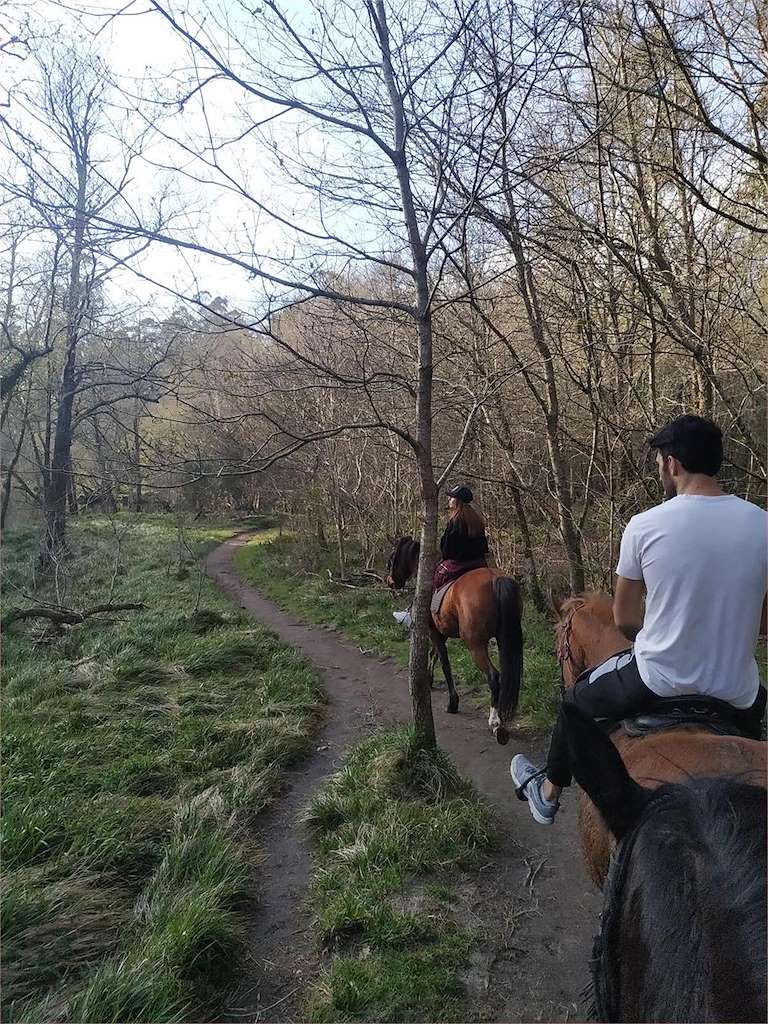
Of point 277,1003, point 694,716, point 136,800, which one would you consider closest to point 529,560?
point 136,800

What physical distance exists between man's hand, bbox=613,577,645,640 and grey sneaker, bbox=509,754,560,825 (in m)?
→ 0.77

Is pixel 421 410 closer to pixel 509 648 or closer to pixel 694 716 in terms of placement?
pixel 509 648

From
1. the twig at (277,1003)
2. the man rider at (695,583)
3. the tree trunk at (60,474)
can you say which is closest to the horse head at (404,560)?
the tree trunk at (60,474)

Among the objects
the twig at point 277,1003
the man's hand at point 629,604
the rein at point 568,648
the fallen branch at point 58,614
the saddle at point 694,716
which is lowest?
the twig at point 277,1003

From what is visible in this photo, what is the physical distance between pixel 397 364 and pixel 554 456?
3.17 m

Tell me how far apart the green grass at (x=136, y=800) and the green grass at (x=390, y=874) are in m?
0.54

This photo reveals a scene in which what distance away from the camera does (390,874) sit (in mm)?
3270

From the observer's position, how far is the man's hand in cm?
240

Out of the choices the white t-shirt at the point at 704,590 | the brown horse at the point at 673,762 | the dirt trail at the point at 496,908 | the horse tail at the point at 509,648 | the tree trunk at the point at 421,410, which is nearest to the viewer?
the brown horse at the point at 673,762

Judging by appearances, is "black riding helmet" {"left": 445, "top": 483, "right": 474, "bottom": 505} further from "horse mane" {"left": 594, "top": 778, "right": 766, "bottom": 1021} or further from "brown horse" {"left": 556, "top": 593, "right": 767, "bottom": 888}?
"horse mane" {"left": 594, "top": 778, "right": 766, "bottom": 1021}

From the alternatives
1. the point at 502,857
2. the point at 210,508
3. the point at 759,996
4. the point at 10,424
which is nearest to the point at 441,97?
the point at 759,996

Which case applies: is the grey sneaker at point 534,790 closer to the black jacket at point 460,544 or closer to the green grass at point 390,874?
the green grass at point 390,874

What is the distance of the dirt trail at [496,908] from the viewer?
2629 millimetres

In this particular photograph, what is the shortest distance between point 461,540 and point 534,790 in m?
3.91
